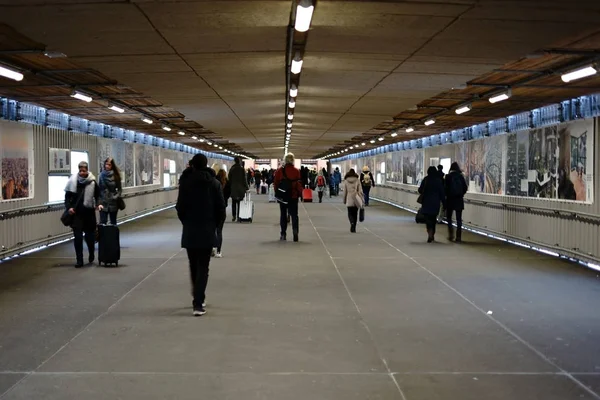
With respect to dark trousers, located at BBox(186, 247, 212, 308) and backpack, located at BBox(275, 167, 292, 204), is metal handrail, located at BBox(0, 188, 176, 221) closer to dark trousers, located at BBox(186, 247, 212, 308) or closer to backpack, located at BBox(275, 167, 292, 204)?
backpack, located at BBox(275, 167, 292, 204)

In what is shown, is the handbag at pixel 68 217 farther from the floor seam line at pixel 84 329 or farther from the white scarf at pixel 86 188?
the floor seam line at pixel 84 329

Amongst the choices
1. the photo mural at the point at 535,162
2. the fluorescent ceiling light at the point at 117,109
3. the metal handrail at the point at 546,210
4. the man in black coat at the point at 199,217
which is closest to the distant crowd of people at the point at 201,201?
the man in black coat at the point at 199,217

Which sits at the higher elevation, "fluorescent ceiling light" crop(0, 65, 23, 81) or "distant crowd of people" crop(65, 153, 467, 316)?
"fluorescent ceiling light" crop(0, 65, 23, 81)

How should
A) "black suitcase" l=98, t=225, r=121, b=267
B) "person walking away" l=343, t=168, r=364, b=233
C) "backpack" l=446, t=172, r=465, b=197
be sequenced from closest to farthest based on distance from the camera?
"black suitcase" l=98, t=225, r=121, b=267, "backpack" l=446, t=172, r=465, b=197, "person walking away" l=343, t=168, r=364, b=233

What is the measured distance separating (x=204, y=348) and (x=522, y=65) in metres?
7.48

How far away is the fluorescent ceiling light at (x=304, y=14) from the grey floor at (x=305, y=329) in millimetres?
3259

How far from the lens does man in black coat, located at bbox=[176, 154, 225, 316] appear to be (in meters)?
7.89

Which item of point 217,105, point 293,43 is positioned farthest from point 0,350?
point 217,105

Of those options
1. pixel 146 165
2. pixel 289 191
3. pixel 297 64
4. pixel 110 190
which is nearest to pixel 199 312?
pixel 297 64

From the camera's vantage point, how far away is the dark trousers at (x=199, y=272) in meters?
7.86

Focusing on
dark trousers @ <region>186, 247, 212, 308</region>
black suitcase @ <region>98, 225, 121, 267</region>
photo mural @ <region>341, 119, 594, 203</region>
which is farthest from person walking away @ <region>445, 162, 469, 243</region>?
dark trousers @ <region>186, 247, 212, 308</region>

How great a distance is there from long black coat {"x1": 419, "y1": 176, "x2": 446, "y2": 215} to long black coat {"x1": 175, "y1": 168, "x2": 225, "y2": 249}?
8.54 meters

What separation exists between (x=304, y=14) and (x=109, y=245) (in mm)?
6381

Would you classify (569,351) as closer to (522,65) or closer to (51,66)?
(522,65)
